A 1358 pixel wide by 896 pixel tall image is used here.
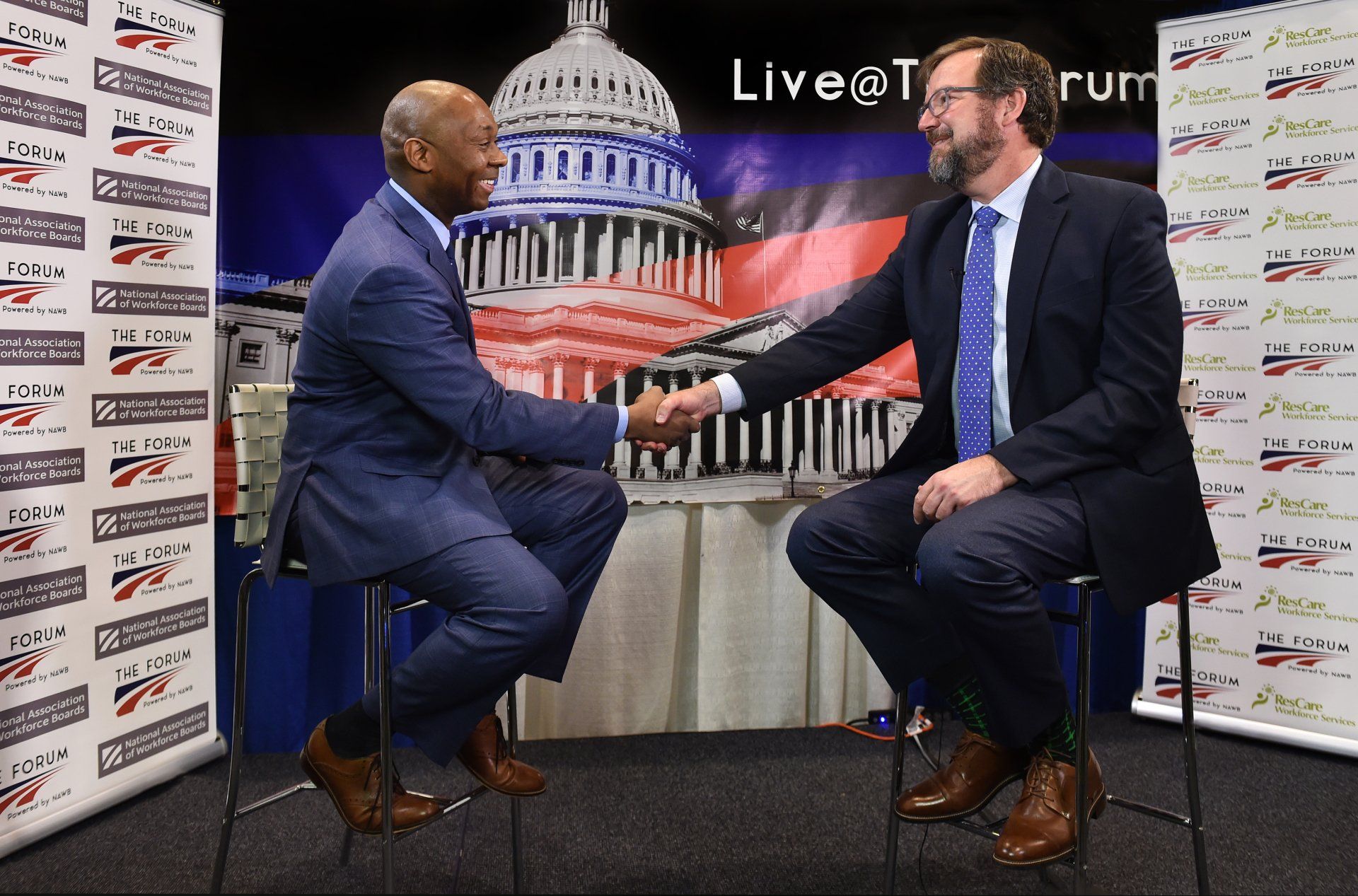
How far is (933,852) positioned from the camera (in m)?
2.52

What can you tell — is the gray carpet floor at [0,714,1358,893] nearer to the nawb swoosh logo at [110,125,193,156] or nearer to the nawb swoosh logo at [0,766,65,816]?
the nawb swoosh logo at [0,766,65,816]

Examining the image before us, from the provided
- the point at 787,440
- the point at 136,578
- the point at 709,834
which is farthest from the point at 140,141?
the point at 709,834

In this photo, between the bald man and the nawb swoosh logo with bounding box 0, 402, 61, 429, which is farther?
the nawb swoosh logo with bounding box 0, 402, 61, 429

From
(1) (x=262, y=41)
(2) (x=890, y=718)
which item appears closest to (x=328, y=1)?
(1) (x=262, y=41)

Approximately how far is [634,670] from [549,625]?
5.02 feet

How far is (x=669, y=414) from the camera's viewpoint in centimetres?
250

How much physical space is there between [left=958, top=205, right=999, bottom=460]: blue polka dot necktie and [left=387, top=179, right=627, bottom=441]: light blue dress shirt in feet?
2.55

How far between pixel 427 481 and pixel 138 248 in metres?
1.40

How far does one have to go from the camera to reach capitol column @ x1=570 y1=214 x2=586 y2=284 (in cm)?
334

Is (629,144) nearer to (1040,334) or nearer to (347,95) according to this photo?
(347,95)

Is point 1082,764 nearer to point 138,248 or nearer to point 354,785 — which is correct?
point 354,785

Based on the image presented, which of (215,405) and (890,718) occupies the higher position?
(215,405)

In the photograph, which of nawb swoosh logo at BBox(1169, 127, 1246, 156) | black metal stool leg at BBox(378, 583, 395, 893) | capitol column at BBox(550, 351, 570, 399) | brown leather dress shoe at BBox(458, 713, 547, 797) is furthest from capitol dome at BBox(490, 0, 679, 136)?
brown leather dress shoe at BBox(458, 713, 547, 797)

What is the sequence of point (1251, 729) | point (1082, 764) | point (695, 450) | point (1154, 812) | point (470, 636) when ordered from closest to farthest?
1. point (1082, 764)
2. point (470, 636)
3. point (1154, 812)
4. point (1251, 729)
5. point (695, 450)
